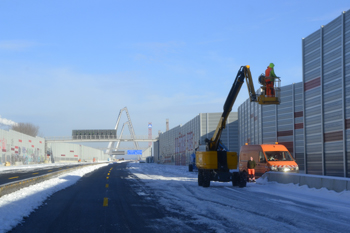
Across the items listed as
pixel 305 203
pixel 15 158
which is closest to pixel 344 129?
pixel 305 203

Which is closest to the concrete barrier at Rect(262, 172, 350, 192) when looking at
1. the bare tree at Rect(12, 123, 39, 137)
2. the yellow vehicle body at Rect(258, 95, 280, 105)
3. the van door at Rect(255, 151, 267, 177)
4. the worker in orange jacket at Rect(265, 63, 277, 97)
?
the van door at Rect(255, 151, 267, 177)

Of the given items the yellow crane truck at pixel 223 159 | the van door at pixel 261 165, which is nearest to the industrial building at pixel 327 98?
the van door at pixel 261 165

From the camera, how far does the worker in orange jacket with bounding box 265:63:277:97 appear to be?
660 inches

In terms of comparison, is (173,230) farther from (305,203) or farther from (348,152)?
(348,152)

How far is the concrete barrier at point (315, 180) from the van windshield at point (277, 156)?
3375 mm

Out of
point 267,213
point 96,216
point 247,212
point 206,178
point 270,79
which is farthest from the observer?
point 206,178

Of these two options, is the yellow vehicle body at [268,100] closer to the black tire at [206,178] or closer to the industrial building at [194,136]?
the black tire at [206,178]

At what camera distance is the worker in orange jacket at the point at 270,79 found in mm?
16766

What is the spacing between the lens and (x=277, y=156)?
2616cm

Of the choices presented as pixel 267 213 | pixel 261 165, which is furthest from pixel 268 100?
pixel 261 165

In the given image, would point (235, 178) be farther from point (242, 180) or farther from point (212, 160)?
point (212, 160)

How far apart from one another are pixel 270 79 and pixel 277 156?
10.5 meters

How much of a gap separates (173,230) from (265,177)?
16.5 m

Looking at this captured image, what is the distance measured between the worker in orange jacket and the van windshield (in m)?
9.91
